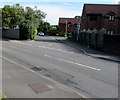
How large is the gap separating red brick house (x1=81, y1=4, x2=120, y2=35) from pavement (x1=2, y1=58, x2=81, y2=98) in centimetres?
2953

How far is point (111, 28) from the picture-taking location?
3559 centimetres

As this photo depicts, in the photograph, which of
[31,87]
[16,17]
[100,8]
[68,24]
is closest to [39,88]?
[31,87]

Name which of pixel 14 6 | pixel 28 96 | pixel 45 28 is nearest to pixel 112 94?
pixel 28 96

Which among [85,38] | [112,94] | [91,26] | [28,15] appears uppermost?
[28,15]

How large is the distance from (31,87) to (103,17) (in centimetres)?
3346

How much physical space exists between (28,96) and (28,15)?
39803 mm

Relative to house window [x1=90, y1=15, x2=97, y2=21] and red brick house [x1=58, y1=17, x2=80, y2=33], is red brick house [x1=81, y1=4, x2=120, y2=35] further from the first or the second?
red brick house [x1=58, y1=17, x2=80, y2=33]

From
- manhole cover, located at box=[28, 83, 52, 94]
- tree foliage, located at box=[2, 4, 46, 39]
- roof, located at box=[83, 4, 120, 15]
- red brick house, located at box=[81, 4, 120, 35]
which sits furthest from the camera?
roof, located at box=[83, 4, 120, 15]

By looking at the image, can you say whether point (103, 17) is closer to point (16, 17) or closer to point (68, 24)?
point (16, 17)

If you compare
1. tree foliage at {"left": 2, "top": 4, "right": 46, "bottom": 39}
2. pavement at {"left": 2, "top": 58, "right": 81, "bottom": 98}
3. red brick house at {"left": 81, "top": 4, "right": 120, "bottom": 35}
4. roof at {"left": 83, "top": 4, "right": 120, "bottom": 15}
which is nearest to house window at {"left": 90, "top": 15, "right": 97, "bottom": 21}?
red brick house at {"left": 81, "top": 4, "right": 120, "bottom": 35}

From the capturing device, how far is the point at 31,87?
630cm

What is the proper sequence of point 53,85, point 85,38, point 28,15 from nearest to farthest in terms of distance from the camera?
point 53,85 → point 85,38 → point 28,15

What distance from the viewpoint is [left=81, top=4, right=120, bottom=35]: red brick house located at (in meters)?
35.6

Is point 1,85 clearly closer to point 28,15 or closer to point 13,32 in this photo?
point 13,32
